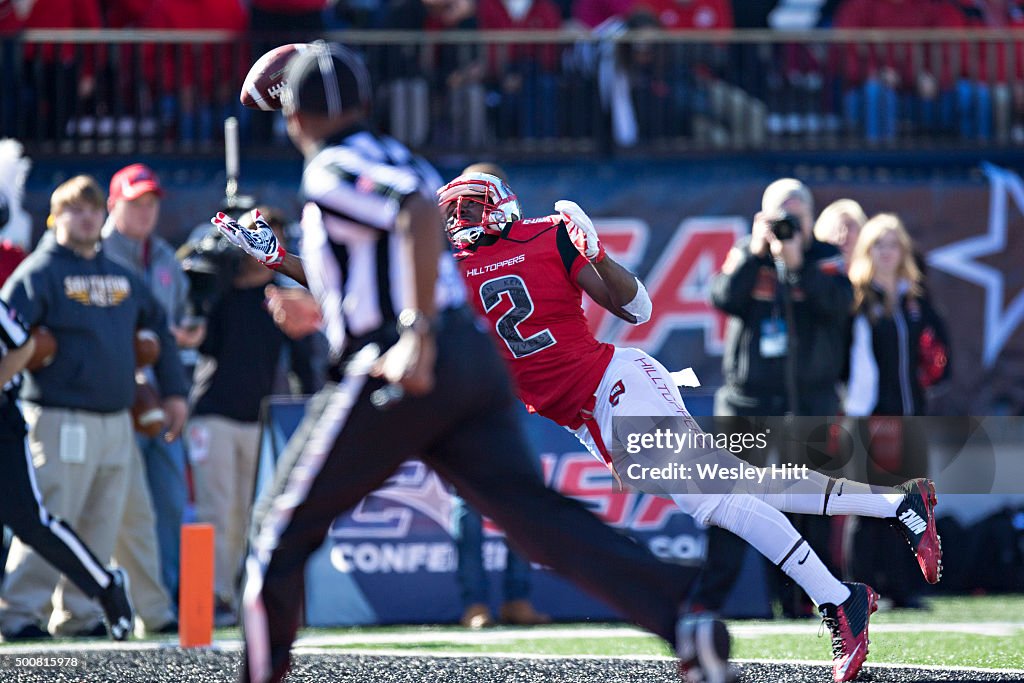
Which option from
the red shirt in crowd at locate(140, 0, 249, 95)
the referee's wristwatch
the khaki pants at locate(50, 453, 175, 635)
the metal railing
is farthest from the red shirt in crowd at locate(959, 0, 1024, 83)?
the referee's wristwatch

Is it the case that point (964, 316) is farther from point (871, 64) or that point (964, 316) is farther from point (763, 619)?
point (763, 619)

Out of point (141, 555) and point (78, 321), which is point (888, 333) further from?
point (78, 321)

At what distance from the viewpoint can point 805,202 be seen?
865 cm

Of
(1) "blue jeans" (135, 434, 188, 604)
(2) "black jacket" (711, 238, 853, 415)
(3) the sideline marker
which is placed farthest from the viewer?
(1) "blue jeans" (135, 434, 188, 604)

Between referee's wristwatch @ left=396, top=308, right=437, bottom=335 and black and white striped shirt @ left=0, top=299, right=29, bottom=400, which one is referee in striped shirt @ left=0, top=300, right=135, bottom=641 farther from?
referee's wristwatch @ left=396, top=308, right=437, bottom=335

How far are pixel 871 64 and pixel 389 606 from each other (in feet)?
18.2

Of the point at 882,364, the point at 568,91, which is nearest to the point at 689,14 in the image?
the point at 568,91

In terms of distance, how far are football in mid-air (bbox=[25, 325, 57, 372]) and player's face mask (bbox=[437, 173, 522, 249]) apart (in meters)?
2.67

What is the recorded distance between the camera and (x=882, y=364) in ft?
30.0

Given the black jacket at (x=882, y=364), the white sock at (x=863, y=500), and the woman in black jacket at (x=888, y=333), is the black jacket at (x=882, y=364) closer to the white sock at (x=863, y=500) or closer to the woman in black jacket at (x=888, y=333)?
the woman in black jacket at (x=888, y=333)

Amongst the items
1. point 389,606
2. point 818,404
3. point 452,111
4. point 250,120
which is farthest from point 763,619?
point 250,120

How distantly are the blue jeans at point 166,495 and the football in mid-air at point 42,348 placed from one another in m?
1.18

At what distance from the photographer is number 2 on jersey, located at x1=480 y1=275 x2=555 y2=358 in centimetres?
616

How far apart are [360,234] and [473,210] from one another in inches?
70.8
